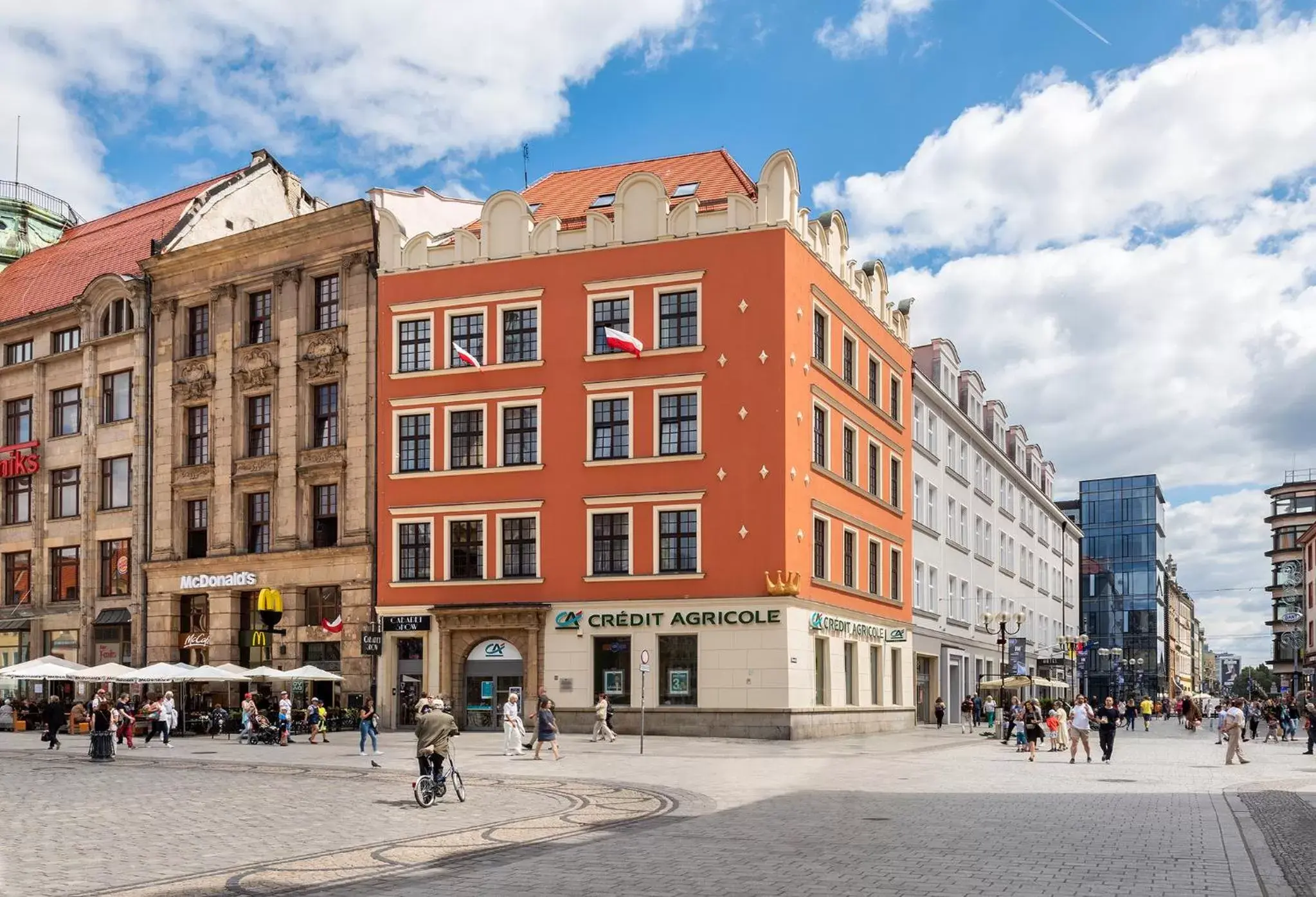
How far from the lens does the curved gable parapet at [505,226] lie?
50250mm

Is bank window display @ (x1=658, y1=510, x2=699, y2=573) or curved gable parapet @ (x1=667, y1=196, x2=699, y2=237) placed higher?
curved gable parapet @ (x1=667, y1=196, x2=699, y2=237)

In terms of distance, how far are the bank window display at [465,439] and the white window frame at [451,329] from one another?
1719 millimetres

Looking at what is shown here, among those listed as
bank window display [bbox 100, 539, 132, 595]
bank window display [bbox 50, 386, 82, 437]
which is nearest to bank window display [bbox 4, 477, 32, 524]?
bank window display [bbox 50, 386, 82, 437]

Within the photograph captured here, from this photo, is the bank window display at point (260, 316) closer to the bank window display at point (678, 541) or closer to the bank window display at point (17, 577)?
the bank window display at point (17, 577)

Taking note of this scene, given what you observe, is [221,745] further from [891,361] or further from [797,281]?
[891,361]

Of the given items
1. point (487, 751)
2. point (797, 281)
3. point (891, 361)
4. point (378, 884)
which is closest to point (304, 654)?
point (487, 751)

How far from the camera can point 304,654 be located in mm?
53438

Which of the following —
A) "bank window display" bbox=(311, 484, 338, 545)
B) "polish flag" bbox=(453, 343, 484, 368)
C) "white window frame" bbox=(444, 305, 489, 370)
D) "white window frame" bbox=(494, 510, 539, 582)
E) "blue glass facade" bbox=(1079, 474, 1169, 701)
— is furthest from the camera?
"blue glass facade" bbox=(1079, 474, 1169, 701)

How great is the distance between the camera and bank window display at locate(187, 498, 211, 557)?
188ft

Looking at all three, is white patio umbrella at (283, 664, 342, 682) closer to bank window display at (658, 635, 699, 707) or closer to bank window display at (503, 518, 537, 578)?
bank window display at (503, 518, 537, 578)

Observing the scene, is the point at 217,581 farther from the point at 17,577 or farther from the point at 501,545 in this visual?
the point at 17,577

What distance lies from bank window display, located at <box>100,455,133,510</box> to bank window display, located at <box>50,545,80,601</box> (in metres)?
3.08

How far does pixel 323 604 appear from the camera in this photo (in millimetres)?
53188

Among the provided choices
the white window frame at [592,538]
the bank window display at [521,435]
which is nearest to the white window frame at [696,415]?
the white window frame at [592,538]
